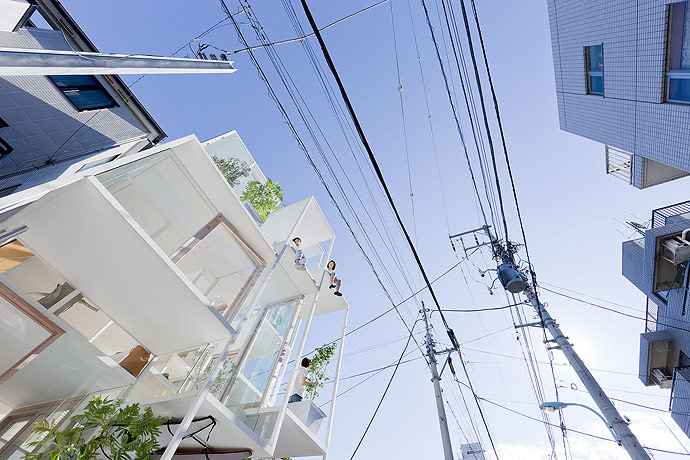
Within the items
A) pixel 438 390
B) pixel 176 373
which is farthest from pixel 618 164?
pixel 176 373

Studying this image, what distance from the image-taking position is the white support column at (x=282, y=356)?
5604 millimetres

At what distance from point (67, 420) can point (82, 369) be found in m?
0.69

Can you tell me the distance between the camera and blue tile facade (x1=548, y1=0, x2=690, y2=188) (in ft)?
18.0

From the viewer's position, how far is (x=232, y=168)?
9.04 meters

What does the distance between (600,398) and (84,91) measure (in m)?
12.4

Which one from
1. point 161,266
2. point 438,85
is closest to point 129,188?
point 161,266

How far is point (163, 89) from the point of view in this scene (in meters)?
7.30

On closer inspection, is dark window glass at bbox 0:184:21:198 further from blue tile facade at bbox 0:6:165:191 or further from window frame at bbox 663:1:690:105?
window frame at bbox 663:1:690:105

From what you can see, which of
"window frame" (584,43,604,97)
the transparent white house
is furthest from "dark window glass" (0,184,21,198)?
"window frame" (584,43,604,97)

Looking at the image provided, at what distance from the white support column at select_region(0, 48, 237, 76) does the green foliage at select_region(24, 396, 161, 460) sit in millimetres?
3557

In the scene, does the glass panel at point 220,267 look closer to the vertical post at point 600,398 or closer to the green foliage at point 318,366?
the green foliage at point 318,366

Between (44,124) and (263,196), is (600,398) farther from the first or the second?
(44,124)

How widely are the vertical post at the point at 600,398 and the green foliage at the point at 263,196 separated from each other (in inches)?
297

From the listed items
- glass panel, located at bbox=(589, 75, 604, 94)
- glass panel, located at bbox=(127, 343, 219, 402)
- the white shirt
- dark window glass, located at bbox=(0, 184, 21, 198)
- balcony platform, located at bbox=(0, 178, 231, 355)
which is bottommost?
glass panel, located at bbox=(127, 343, 219, 402)
